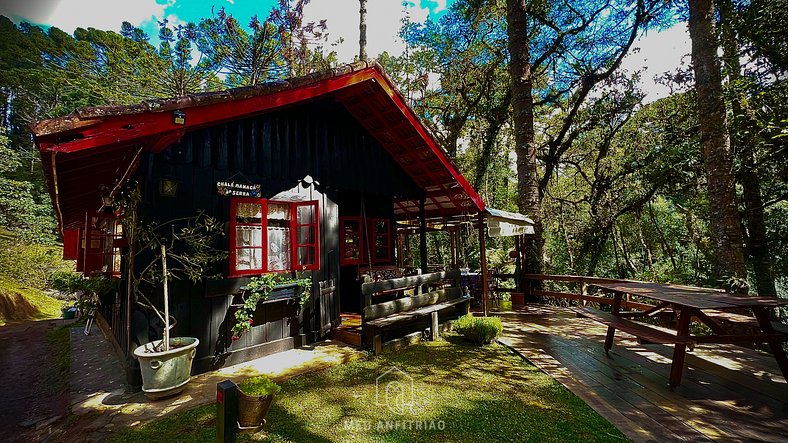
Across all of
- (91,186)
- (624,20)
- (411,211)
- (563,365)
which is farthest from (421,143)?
(624,20)

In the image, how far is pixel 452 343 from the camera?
5719mm

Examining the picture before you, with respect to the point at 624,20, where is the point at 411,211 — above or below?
below

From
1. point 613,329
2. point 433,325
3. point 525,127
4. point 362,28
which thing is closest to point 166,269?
point 433,325

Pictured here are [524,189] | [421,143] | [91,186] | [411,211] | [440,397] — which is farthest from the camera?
[411,211]

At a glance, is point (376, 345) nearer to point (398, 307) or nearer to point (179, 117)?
point (398, 307)

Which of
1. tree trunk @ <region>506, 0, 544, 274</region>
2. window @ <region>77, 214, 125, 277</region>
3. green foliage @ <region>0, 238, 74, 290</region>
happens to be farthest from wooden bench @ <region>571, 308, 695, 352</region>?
green foliage @ <region>0, 238, 74, 290</region>

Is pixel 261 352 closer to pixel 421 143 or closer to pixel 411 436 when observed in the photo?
pixel 411 436

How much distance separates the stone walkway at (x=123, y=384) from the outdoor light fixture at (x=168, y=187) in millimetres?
2376

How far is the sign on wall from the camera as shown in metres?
4.74

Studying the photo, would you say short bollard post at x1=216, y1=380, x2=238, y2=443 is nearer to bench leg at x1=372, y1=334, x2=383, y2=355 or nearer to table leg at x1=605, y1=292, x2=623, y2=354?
bench leg at x1=372, y1=334, x2=383, y2=355

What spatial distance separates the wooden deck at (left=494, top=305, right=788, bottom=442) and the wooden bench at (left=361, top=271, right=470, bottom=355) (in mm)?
1322

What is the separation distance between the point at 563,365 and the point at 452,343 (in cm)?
177

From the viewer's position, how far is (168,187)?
4.25 metres

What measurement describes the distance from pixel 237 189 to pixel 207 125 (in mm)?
963
